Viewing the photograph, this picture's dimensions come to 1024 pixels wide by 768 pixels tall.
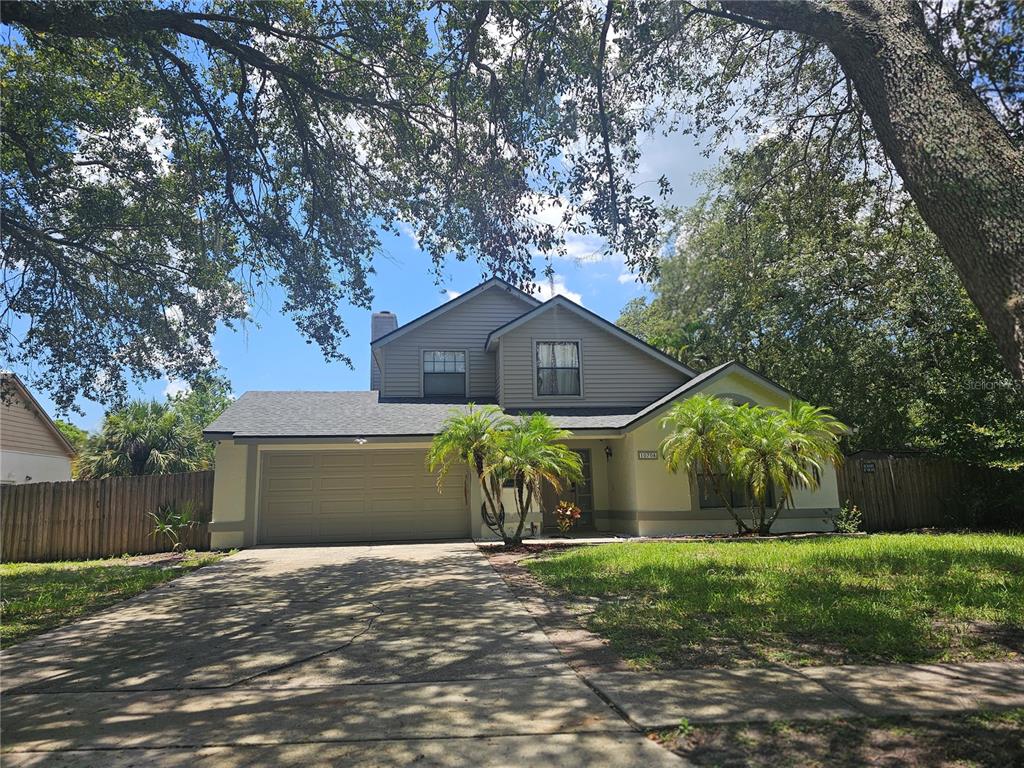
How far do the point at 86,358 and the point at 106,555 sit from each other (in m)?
4.33

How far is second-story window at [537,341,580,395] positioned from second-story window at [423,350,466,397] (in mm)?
2276

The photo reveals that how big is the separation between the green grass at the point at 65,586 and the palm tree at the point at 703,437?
9.28m

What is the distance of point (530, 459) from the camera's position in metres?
11.8

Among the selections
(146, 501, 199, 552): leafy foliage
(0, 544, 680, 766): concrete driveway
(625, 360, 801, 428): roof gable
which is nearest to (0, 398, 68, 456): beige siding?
(146, 501, 199, 552): leafy foliage

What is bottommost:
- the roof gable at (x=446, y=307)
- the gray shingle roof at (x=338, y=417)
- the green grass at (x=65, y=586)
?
the green grass at (x=65, y=586)

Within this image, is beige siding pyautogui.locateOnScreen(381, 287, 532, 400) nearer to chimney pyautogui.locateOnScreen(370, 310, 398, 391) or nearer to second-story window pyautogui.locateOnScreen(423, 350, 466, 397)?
second-story window pyautogui.locateOnScreen(423, 350, 466, 397)

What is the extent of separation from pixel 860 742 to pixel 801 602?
11.3 feet

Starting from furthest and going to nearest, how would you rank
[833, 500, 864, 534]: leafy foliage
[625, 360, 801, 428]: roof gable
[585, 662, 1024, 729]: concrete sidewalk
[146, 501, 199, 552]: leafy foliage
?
Result: [833, 500, 864, 534]: leafy foliage
[625, 360, 801, 428]: roof gable
[146, 501, 199, 552]: leafy foliage
[585, 662, 1024, 729]: concrete sidewalk

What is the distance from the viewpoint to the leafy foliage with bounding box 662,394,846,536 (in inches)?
495

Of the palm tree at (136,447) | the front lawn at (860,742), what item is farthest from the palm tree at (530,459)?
the palm tree at (136,447)

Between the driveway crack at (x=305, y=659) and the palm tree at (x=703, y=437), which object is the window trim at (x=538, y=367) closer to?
the palm tree at (x=703, y=437)

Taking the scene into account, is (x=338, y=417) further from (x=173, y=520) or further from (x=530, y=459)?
(x=530, y=459)

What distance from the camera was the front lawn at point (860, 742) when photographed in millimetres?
2906

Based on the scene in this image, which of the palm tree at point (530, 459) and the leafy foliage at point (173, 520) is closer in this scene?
the palm tree at point (530, 459)
